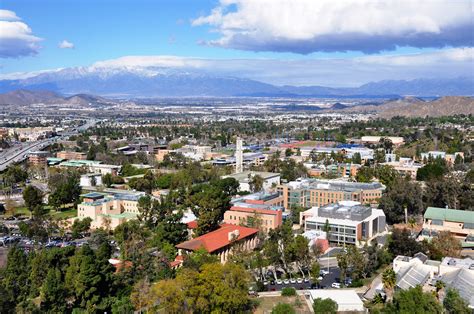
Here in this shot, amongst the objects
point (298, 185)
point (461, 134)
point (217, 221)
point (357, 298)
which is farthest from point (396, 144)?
point (357, 298)

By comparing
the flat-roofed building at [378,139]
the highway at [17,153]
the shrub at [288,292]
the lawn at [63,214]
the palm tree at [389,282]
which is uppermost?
the palm tree at [389,282]

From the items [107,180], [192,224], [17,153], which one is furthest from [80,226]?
[17,153]

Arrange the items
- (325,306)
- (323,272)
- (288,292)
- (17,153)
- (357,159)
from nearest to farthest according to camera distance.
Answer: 1. (325,306)
2. (288,292)
3. (323,272)
4. (357,159)
5. (17,153)

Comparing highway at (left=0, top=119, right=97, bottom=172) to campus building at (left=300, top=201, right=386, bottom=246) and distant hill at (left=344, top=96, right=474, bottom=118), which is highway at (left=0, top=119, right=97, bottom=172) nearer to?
campus building at (left=300, top=201, right=386, bottom=246)

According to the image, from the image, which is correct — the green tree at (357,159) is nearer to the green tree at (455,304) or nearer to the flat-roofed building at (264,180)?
the flat-roofed building at (264,180)

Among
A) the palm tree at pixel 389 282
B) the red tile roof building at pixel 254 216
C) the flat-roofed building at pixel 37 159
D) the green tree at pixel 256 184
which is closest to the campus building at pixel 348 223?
the red tile roof building at pixel 254 216

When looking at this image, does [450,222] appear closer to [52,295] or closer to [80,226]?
[80,226]

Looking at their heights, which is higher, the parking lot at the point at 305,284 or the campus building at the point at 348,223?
the campus building at the point at 348,223
